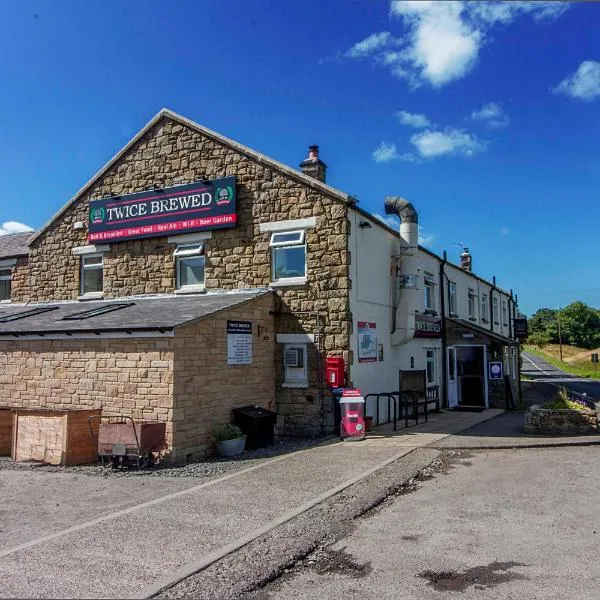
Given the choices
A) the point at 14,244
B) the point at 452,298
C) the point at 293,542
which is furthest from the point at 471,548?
the point at 14,244

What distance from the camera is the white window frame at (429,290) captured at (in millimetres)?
19819

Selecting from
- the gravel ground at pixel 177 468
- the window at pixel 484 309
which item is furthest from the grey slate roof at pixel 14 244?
the window at pixel 484 309

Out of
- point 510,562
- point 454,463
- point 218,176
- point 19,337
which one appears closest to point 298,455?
point 454,463

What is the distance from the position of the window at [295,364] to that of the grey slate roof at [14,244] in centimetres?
1079

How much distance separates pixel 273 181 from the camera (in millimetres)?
15297

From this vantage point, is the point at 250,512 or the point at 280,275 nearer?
the point at 250,512

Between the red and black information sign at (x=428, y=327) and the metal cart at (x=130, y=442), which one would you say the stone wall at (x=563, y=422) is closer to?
the red and black information sign at (x=428, y=327)

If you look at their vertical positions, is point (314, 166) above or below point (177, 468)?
above

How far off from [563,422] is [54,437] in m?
10.9

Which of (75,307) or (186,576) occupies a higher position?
(75,307)

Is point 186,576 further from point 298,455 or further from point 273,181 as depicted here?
point 273,181

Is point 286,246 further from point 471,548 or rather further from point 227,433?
point 471,548

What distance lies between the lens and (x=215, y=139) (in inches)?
Result: 637

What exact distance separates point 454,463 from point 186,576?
20.9 ft
